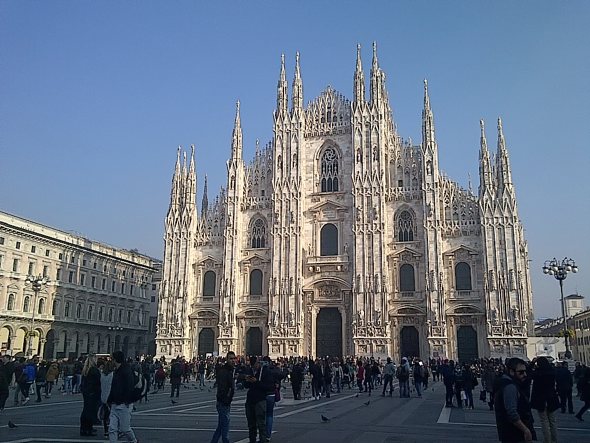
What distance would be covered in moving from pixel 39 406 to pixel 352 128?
32.7 metres

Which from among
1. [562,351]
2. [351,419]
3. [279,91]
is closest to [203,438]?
[351,419]

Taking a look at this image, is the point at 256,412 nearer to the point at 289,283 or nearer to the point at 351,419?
the point at 351,419

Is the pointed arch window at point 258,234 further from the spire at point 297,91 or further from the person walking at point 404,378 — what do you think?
the person walking at point 404,378

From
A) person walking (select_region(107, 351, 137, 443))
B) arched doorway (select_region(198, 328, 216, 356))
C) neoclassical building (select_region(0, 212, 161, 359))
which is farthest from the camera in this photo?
neoclassical building (select_region(0, 212, 161, 359))

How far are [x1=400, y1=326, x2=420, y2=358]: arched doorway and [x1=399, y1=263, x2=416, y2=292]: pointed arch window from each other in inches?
114

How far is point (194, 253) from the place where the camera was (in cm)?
4844

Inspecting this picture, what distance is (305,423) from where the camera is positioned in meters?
14.1

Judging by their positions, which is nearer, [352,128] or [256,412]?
[256,412]

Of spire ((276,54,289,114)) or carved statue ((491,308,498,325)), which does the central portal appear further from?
spire ((276,54,289,114))

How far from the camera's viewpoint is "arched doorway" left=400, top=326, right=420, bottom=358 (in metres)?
41.6

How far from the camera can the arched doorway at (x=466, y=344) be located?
40688 millimetres

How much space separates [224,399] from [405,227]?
115ft

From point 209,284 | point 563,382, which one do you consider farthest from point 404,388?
point 209,284

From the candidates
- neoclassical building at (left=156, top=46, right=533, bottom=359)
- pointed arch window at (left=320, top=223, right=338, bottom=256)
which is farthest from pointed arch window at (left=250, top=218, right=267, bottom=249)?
pointed arch window at (left=320, top=223, right=338, bottom=256)
